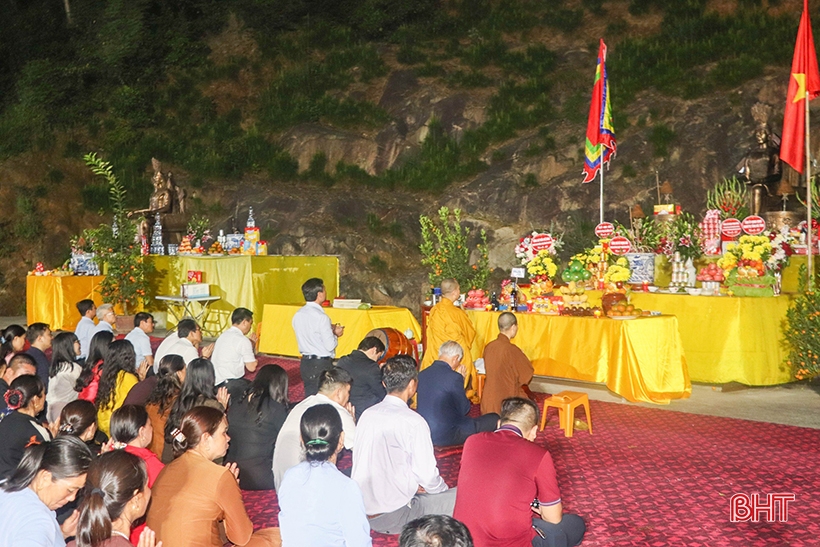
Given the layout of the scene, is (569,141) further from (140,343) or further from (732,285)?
(140,343)

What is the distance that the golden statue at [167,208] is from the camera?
1497cm

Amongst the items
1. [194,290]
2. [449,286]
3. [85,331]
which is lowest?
[85,331]

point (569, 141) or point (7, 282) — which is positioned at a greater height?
point (569, 141)

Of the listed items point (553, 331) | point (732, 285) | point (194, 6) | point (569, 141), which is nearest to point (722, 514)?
point (553, 331)

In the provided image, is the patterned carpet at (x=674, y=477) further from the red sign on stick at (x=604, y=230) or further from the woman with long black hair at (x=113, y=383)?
the red sign on stick at (x=604, y=230)

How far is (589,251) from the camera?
9383 mm

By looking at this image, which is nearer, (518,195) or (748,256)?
(748,256)

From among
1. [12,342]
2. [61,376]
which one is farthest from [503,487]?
[12,342]

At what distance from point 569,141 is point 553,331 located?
1131 centimetres

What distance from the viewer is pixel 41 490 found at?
2941 millimetres

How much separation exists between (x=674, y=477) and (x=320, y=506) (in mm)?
3144

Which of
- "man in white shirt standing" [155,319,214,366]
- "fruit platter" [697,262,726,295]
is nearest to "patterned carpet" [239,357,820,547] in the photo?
"man in white shirt standing" [155,319,214,366]

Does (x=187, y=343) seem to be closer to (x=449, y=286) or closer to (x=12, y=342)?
(x=12, y=342)

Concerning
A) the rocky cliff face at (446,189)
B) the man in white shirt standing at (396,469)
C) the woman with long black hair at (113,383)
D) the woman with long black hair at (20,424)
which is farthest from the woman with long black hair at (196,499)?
the rocky cliff face at (446,189)
